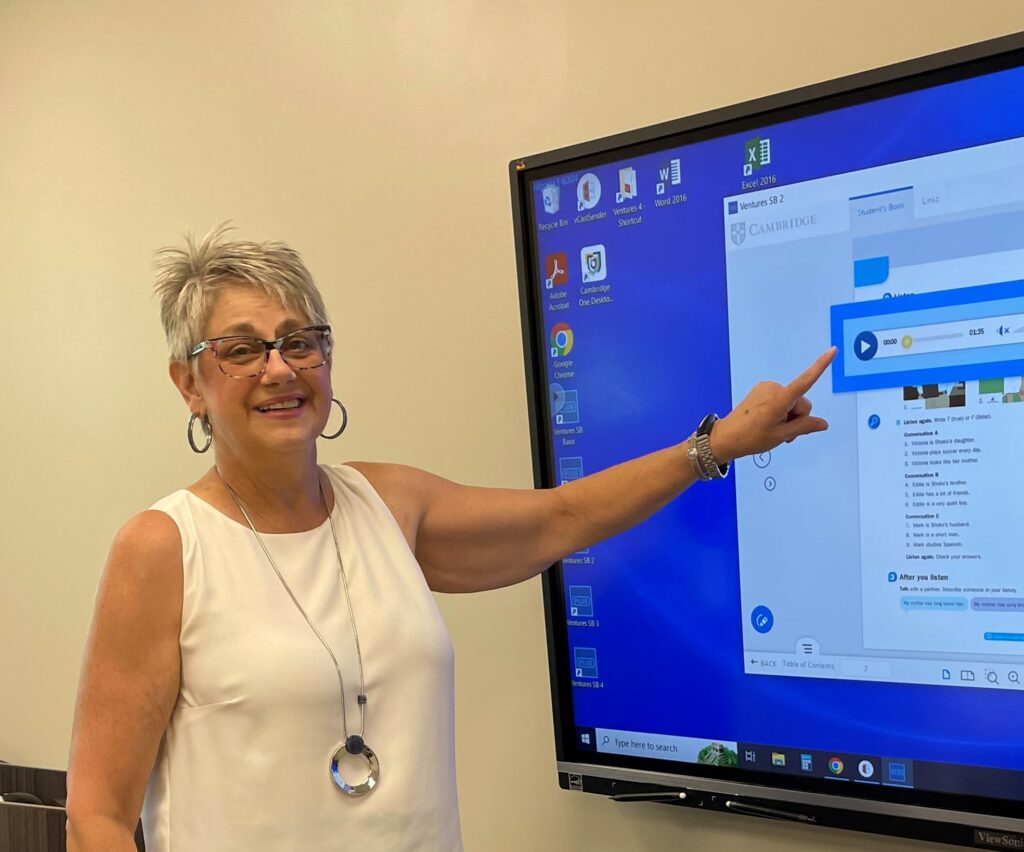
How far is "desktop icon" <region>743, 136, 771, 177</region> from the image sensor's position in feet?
5.85

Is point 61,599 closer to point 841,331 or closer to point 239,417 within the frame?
point 239,417

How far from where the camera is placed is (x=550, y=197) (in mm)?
2010

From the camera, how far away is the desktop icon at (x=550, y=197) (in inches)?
78.9

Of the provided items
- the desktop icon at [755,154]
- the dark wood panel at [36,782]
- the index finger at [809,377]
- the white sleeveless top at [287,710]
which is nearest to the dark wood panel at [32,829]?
the dark wood panel at [36,782]

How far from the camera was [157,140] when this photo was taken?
2838 mm

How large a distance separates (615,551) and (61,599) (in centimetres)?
176

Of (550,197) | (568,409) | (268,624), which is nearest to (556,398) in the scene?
(568,409)

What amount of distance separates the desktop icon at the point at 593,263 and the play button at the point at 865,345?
1.51 feet

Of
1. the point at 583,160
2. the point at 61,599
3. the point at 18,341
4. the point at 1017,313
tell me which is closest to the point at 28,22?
the point at 18,341

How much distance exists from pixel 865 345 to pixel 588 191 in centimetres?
55

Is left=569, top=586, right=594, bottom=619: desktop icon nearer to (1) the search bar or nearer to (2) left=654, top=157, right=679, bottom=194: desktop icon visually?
(1) the search bar

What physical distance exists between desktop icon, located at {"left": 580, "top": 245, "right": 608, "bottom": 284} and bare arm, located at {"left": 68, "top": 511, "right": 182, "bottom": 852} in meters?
0.88

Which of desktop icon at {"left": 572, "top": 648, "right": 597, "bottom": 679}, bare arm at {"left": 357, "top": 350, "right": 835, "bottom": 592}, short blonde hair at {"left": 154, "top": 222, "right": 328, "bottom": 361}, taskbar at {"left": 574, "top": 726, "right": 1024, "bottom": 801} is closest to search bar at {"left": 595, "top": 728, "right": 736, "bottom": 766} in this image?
taskbar at {"left": 574, "top": 726, "right": 1024, "bottom": 801}

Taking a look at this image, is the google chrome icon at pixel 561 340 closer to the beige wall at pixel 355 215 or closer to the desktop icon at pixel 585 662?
the beige wall at pixel 355 215
